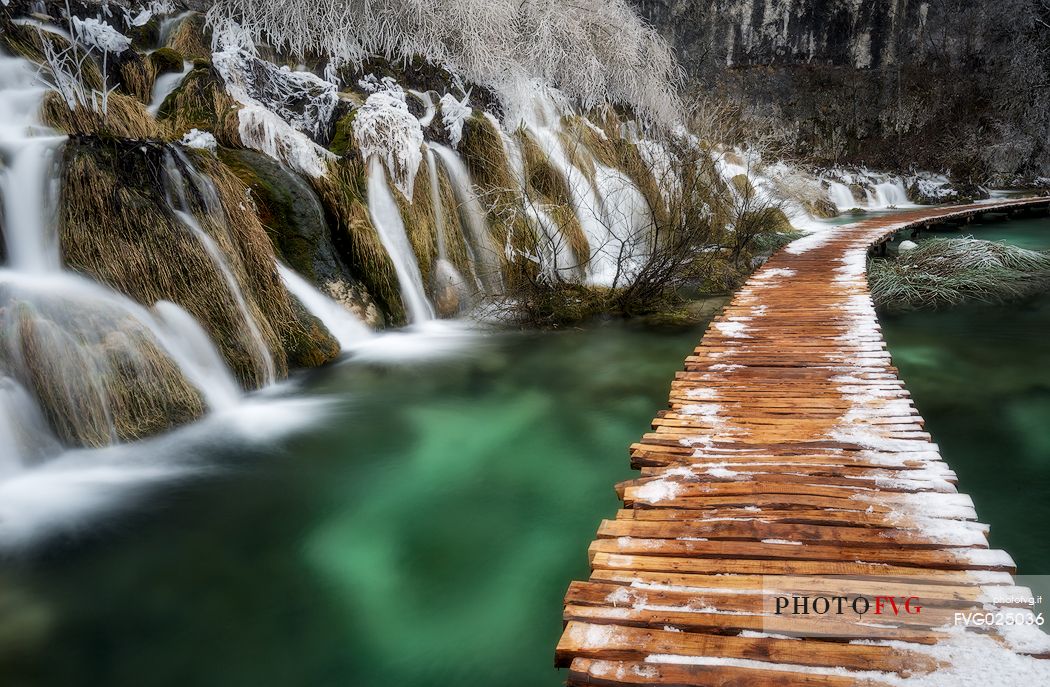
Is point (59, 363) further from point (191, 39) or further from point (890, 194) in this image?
point (890, 194)

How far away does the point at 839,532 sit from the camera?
2113 mm

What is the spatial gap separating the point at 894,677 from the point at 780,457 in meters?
1.22

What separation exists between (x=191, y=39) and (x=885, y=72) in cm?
2671

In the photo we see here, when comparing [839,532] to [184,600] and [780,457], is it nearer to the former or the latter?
[780,457]

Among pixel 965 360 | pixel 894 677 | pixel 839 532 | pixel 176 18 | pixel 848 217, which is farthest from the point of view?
pixel 848 217

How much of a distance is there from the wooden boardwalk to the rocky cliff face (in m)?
24.6

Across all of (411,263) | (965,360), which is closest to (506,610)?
(411,263)

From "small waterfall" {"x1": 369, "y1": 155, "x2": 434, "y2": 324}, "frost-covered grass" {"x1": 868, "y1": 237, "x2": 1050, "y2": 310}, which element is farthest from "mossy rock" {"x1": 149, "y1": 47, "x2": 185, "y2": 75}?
"frost-covered grass" {"x1": 868, "y1": 237, "x2": 1050, "y2": 310}

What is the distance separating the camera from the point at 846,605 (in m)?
1.77

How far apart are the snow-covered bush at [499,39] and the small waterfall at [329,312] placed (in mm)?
4108

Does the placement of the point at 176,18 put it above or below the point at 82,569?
above

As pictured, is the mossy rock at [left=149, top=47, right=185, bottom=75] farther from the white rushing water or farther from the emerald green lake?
the emerald green lake

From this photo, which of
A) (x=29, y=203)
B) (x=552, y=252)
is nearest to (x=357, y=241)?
(x=552, y=252)

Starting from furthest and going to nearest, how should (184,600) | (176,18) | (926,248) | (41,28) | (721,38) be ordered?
1. (721,38)
2. (926,248)
3. (176,18)
4. (41,28)
5. (184,600)
